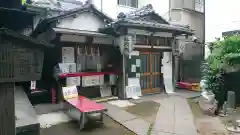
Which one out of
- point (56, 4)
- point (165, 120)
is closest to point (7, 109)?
point (165, 120)

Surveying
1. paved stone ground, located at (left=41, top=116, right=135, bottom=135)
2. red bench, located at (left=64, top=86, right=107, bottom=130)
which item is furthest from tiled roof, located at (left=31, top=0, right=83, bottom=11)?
paved stone ground, located at (left=41, top=116, right=135, bottom=135)

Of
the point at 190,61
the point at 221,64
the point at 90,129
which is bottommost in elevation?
the point at 90,129

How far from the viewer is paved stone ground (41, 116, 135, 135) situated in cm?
677

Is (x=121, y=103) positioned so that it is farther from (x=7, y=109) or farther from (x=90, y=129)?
(x=7, y=109)

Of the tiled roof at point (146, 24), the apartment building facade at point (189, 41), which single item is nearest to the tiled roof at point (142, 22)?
the tiled roof at point (146, 24)

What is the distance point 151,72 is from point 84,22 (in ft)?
16.3

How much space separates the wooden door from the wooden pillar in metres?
9.55

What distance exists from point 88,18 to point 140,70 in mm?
4131

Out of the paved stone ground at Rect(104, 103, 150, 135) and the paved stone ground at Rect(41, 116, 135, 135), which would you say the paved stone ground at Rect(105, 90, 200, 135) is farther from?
the paved stone ground at Rect(41, 116, 135, 135)

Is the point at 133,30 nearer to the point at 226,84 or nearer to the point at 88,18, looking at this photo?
the point at 88,18

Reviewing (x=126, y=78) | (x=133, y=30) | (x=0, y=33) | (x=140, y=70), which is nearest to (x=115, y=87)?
(x=126, y=78)

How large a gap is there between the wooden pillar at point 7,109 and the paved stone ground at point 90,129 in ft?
12.8

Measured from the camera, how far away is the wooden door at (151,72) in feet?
40.5

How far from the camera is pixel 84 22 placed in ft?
35.6
